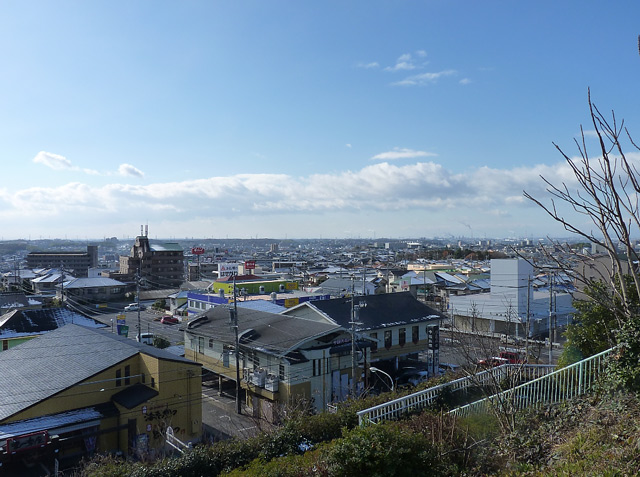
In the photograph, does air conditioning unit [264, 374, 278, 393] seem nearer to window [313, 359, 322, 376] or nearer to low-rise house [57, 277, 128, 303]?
window [313, 359, 322, 376]

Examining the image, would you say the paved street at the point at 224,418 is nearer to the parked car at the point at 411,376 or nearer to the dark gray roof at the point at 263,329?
the dark gray roof at the point at 263,329

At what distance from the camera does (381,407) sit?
737cm

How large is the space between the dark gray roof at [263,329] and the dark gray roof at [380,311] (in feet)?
3.82

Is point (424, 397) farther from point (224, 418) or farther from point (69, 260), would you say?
point (69, 260)

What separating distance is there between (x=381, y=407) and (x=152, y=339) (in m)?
18.0

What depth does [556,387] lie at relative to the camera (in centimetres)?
698

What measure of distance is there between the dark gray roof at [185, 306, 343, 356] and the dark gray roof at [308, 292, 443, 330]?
1.16 meters

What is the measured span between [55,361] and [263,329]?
6.25m

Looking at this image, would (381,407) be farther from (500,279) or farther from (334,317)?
(500,279)

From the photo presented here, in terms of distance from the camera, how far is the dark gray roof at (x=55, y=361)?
10.9m

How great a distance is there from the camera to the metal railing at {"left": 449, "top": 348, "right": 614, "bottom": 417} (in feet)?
21.6

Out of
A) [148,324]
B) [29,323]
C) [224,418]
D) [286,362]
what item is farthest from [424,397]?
[148,324]

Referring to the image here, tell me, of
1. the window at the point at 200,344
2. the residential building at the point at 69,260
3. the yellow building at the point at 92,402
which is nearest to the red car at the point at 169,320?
the window at the point at 200,344

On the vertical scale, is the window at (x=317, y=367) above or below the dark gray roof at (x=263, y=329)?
below
